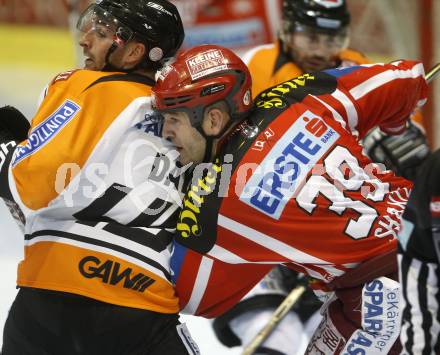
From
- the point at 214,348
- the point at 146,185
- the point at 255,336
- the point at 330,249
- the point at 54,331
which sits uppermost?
the point at 146,185

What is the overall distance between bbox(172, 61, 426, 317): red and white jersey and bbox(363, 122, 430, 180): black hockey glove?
90 cm

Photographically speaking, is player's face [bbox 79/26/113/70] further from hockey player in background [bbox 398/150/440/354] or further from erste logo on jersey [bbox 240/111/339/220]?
hockey player in background [bbox 398/150/440/354]

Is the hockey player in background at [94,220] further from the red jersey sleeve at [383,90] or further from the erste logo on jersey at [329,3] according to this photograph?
the erste logo on jersey at [329,3]

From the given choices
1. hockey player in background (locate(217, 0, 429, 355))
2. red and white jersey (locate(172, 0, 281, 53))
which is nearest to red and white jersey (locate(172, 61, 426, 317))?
hockey player in background (locate(217, 0, 429, 355))

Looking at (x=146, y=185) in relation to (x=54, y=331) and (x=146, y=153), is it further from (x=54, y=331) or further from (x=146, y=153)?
(x=54, y=331)

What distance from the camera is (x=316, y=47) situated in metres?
3.27

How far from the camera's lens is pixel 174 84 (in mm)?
2188

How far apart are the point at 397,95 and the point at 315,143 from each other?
372 mm

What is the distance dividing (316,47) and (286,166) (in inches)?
45.9

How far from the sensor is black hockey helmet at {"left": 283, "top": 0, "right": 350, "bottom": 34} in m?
3.27

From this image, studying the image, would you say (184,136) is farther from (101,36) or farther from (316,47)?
(316,47)

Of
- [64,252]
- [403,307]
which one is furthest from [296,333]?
[403,307]

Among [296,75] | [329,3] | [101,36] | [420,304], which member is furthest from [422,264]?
[329,3]

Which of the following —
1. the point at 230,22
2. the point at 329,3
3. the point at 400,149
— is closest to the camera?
the point at 400,149
